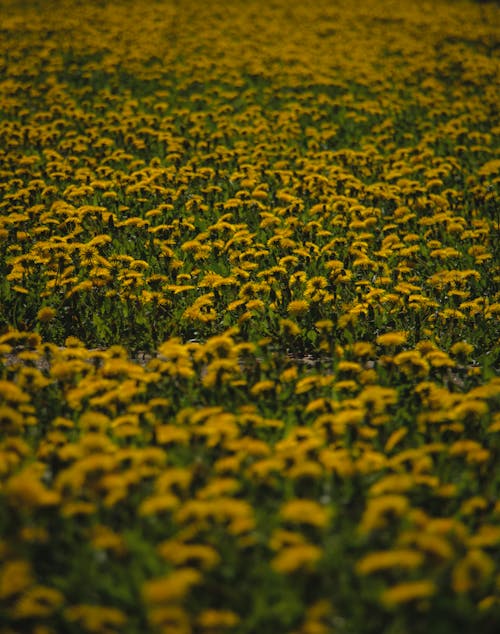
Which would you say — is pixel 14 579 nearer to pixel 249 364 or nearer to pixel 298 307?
pixel 249 364

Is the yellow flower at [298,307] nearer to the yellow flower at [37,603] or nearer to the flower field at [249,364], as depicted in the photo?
the flower field at [249,364]

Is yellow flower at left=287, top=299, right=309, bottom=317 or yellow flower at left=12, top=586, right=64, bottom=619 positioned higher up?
yellow flower at left=287, top=299, right=309, bottom=317

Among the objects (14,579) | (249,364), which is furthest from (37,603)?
(249,364)

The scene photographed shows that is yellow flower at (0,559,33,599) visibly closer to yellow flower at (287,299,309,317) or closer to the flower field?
the flower field

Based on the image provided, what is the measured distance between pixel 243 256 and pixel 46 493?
360 cm

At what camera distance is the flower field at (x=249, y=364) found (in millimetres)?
2596

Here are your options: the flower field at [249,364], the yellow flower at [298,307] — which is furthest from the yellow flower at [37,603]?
the yellow flower at [298,307]

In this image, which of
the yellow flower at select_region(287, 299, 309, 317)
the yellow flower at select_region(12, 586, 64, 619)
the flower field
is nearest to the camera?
the yellow flower at select_region(12, 586, 64, 619)

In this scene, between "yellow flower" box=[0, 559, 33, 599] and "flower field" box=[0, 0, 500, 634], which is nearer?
"yellow flower" box=[0, 559, 33, 599]

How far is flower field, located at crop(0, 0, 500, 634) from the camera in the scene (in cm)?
260

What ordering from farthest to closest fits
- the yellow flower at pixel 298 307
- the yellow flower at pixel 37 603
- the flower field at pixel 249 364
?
the yellow flower at pixel 298 307
the flower field at pixel 249 364
the yellow flower at pixel 37 603

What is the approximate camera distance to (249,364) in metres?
4.48

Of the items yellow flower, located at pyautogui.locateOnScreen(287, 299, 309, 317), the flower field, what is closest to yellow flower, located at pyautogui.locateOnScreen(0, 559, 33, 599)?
the flower field

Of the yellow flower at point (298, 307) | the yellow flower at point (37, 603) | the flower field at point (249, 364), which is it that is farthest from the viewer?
the yellow flower at point (298, 307)
